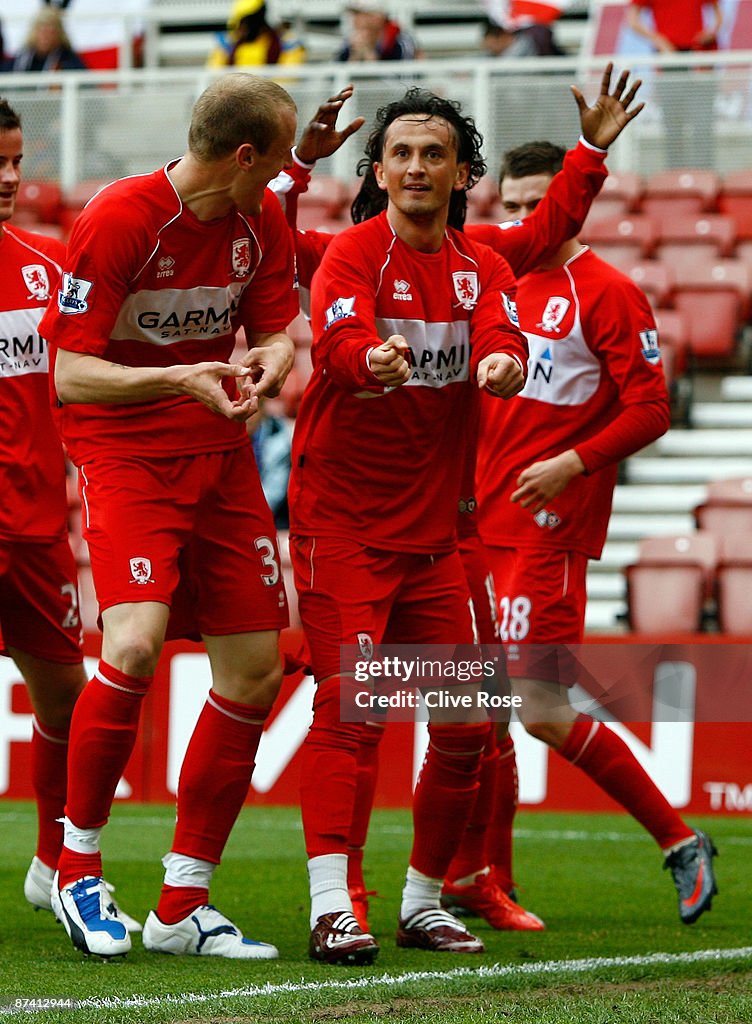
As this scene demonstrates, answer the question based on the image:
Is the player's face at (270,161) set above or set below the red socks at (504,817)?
above

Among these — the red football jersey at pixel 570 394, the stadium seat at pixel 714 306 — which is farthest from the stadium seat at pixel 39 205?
the red football jersey at pixel 570 394

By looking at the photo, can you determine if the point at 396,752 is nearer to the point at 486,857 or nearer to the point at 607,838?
the point at 607,838

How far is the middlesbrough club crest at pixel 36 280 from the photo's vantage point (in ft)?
16.8

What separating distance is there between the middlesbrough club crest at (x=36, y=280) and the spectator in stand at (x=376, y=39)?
9220 millimetres

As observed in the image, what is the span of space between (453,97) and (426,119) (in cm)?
854

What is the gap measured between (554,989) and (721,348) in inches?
322

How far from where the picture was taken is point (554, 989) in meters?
4.07

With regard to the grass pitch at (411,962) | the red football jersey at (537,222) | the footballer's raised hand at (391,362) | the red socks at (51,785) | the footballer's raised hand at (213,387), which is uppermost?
the red football jersey at (537,222)

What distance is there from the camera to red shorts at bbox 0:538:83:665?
505cm

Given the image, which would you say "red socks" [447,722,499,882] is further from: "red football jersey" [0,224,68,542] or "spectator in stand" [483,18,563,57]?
"spectator in stand" [483,18,563,57]

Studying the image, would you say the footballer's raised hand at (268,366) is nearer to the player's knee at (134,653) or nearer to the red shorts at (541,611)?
the player's knee at (134,653)

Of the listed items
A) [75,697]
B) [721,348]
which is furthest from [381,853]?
[721,348]

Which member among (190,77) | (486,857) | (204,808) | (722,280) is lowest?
(486,857)

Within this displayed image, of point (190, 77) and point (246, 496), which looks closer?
point (246, 496)
